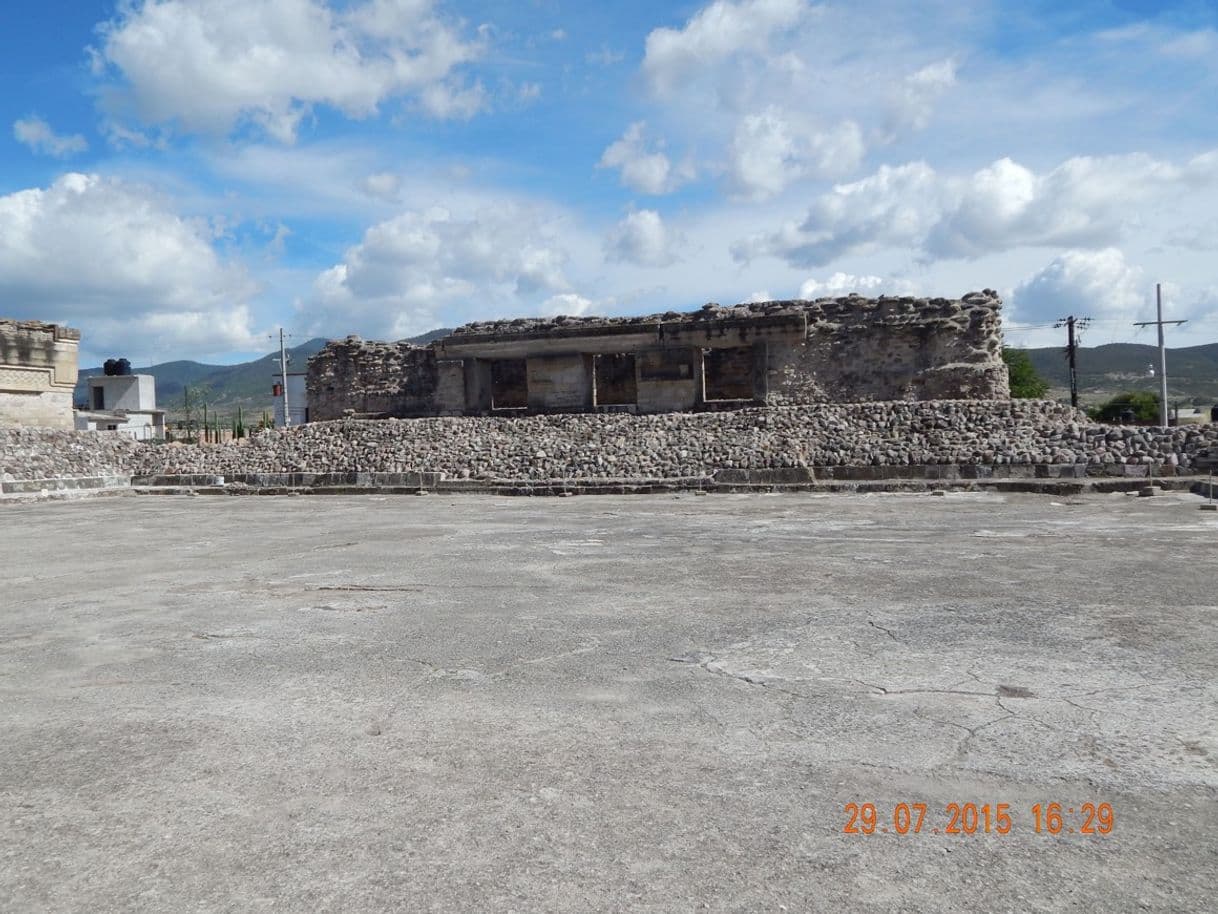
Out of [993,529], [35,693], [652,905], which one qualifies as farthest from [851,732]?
[993,529]

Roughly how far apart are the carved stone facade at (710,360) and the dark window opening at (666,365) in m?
0.02

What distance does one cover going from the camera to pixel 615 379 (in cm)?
2367

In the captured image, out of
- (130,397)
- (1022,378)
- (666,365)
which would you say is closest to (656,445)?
(666,365)

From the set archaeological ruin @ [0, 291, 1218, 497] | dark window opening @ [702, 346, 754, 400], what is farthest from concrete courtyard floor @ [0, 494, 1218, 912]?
dark window opening @ [702, 346, 754, 400]

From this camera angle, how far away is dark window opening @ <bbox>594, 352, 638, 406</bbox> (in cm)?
2350

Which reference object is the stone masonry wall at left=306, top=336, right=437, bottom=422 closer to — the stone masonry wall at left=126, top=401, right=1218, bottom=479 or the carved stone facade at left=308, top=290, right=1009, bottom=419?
the carved stone facade at left=308, top=290, right=1009, bottom=419

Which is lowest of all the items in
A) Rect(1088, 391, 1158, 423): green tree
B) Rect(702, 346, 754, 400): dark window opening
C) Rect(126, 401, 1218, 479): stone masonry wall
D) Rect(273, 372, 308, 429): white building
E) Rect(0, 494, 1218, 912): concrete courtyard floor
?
Rect(0, 494, 1218, 912): concrete courtyard floor

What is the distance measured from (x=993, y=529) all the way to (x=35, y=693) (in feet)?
27.8

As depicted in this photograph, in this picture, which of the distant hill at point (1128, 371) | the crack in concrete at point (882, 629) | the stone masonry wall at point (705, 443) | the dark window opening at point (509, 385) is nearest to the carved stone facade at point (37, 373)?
the stone masonry wall at point (705, 443)

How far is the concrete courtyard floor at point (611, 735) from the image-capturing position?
7.48ft

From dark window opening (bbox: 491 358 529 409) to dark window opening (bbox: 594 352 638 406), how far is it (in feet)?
6.93

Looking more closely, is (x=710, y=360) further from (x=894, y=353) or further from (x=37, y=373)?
(x=37, y=373)

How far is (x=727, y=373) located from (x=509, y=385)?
617 centimetres

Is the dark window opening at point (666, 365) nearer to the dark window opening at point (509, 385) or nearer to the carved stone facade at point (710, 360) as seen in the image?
the carved stone facade at point (710, 360)
